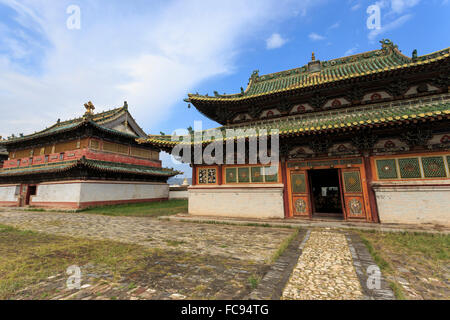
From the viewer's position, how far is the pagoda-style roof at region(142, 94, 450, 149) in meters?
7.07

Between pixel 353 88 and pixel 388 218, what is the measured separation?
580cm

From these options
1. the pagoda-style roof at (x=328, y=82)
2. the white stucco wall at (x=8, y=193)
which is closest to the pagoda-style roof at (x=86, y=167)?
the white stucco wall at (x=8, y=193)

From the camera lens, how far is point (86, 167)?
16719 millimetres

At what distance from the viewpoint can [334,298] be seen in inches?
109

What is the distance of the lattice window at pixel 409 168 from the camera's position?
310 inches

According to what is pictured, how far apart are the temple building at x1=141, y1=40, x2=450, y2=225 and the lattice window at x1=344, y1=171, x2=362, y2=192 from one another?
0.04 meters

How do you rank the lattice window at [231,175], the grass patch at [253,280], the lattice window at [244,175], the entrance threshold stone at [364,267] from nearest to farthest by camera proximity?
the entrance threshold stone at [364,267]
the grass patch at [253,280]
the lattice window at [244,175]
the lattice window at [231,175]

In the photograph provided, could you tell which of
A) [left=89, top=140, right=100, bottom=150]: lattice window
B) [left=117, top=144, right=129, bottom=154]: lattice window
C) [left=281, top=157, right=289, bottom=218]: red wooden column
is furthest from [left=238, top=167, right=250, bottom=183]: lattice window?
[left=117, top=144, right=129, bottom=154]: lattice window

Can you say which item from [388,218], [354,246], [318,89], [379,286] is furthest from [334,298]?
A: [318,89]

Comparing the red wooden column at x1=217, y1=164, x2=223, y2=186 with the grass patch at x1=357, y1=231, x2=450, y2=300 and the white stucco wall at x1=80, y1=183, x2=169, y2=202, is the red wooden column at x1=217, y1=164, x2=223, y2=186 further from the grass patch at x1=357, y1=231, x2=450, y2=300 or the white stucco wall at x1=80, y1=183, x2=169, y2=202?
the white stucco wall at x1=80, y1=183, x2=169, y2=202

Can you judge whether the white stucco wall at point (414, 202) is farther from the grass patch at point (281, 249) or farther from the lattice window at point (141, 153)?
the lattice window at point (141, 153)

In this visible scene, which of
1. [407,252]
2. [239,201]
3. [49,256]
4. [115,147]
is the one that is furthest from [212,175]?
[115,147]

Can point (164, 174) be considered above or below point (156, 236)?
above
